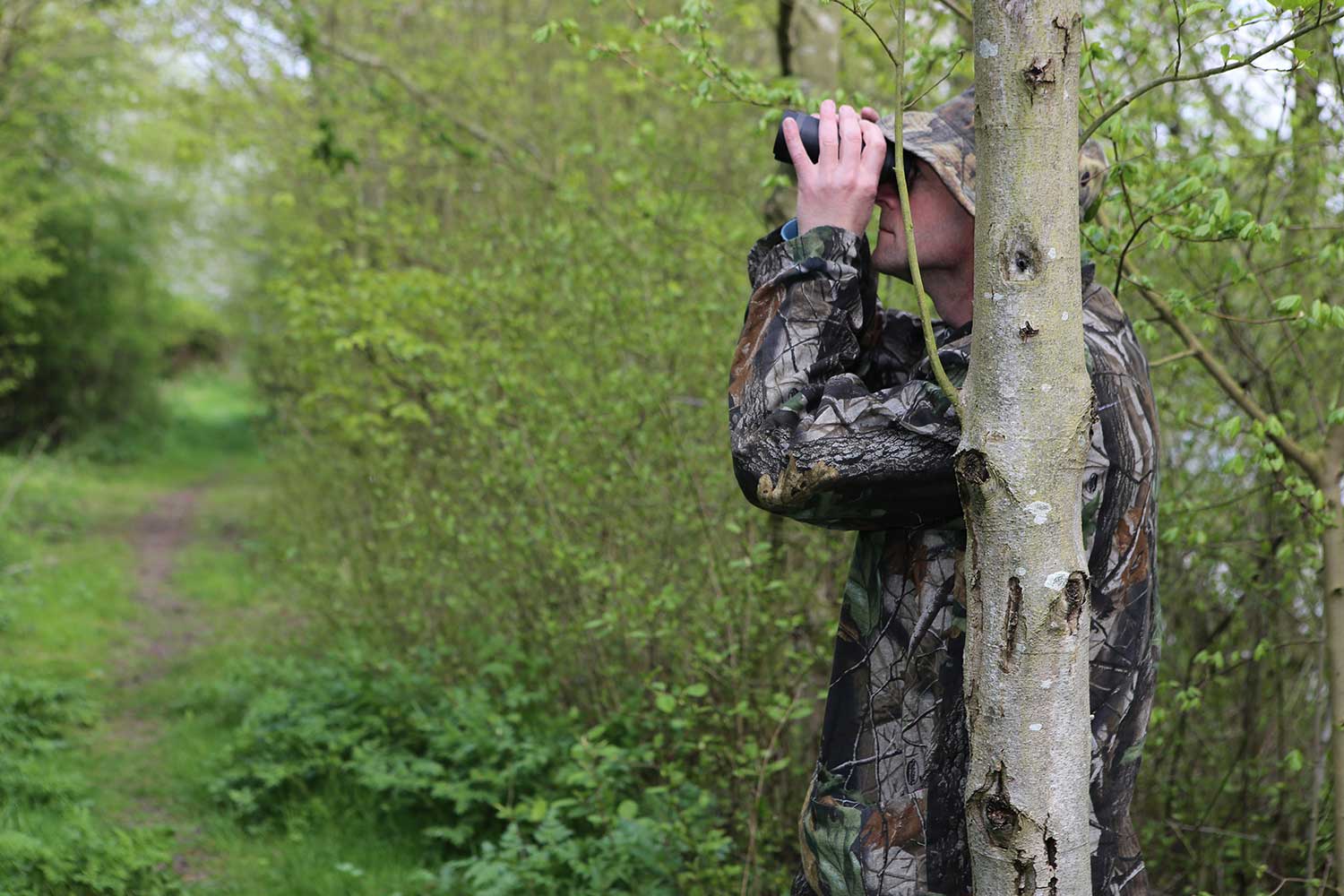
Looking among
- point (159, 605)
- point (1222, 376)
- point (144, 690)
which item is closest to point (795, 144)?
point (1222, 376)

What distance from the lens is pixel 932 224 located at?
1.94m

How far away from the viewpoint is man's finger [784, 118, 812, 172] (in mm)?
1889

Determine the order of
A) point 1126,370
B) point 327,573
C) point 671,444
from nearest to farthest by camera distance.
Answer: point 1126,370
point 671,444
point 327,573

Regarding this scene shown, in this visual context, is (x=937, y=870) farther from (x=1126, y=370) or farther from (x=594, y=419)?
(x=594, y=419)

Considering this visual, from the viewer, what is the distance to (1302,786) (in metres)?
3.87

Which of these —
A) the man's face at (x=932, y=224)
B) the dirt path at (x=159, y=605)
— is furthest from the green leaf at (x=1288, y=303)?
the dirt path at (x=159, y=605)

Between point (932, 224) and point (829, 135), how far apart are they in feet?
0.73

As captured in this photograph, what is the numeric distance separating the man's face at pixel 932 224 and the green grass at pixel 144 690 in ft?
10.3

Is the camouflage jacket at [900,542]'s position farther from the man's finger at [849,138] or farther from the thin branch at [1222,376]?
the thin branch at [1222,376]

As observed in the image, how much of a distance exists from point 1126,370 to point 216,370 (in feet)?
113

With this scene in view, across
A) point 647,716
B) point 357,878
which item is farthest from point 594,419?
point 357,878

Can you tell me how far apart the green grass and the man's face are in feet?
10.3

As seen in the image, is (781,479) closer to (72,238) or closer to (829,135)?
(829,135)

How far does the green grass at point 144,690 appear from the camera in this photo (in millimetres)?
4480
